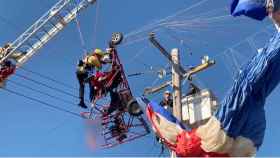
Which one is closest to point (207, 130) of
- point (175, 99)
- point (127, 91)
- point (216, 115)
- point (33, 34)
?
point (216, 115)

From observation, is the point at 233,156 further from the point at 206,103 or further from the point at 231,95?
the point at 206,103

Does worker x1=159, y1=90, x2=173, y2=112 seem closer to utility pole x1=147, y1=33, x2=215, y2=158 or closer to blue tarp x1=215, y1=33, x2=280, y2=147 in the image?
utility pole x1=147, y1=33, x2=215, y2=158

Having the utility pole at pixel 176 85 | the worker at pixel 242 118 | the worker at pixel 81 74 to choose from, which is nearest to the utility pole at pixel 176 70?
the utility pole at pixel 176 85

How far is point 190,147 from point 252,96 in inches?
53.0

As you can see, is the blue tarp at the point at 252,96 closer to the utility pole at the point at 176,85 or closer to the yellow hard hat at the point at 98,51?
the utility pole at the point at 176,85

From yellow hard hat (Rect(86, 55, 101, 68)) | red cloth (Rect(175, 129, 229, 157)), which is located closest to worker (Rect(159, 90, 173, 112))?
yellow hard hat (Rect(86, 55, 101, 68))

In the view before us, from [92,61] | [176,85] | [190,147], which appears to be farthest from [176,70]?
[190,147]

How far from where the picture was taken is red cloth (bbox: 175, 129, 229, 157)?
41.7 feet

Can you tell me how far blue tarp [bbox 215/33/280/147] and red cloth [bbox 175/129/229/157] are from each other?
50 centimetres

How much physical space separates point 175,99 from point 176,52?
1514 millimetres

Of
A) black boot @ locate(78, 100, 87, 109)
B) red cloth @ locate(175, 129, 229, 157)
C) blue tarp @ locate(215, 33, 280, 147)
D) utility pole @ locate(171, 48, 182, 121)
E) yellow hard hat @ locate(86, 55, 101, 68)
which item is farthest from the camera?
black boot @ locate(78, 100, 87, 109)

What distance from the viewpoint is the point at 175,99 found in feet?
52.6

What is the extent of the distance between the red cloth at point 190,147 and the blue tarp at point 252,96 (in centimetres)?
50

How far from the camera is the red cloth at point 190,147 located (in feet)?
41.7
